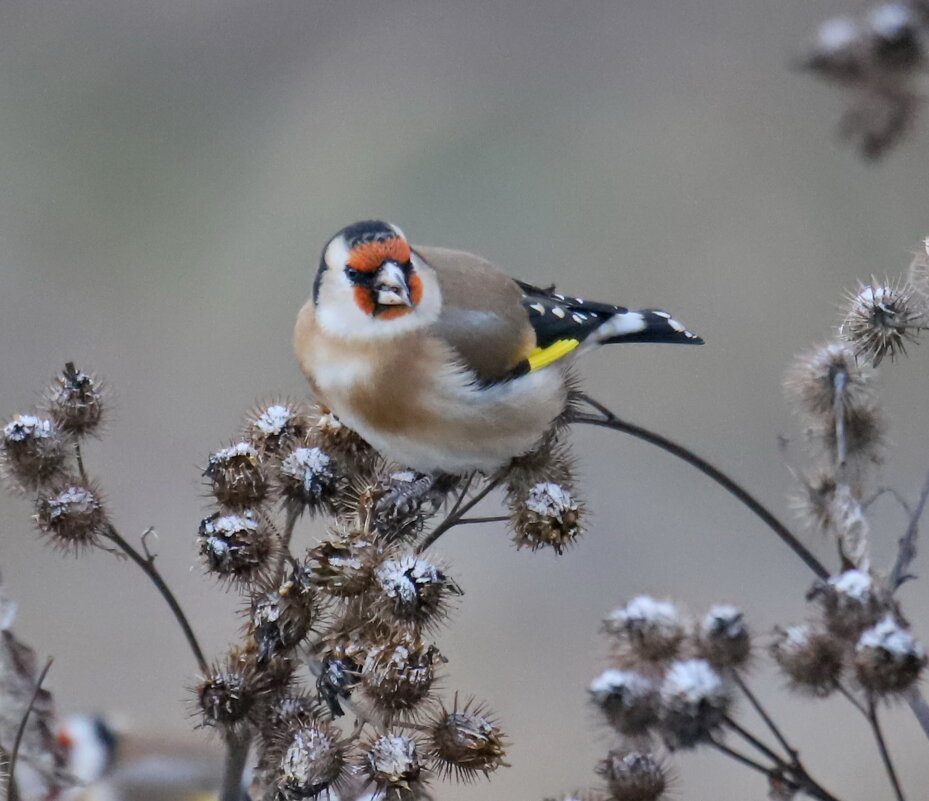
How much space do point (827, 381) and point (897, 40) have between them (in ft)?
1.77

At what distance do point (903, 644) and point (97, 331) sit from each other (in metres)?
5.71

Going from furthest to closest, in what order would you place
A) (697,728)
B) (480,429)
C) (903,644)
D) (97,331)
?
1. (97,331)
2. (480,429)
3. (697,728)
4. (903,644)

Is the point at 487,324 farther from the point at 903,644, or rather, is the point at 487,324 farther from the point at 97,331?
the point at 97,331

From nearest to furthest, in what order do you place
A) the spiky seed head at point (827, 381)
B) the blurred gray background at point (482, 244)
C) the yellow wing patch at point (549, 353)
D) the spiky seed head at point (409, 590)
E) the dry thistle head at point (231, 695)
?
the dry thistle head at point (231, 695), the spiky seed head at point (409, 590), the spiky seed head at point (827, 381), the yellow wing patch at point (549, 353), the blurred gray background at point (482, 244)

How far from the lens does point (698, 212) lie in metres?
6.82

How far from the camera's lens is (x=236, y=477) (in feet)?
6.16

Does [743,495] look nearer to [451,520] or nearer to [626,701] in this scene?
[626,701]

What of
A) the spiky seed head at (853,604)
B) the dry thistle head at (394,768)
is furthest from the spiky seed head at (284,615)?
the spiky seed head at (853,604)

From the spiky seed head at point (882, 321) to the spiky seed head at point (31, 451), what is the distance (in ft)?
4.13

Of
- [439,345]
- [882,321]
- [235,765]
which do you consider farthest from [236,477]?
[882,321]

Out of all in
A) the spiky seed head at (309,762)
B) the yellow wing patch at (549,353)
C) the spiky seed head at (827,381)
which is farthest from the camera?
the yellow wing patch at (549,353)

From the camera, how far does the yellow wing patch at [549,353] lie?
2.61 meters

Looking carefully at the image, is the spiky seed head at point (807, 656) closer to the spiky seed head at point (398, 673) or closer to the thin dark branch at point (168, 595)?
the spiky seed head at point (398, 673)

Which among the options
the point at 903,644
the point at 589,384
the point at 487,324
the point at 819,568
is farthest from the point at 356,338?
the point at 589,384
